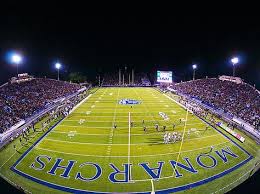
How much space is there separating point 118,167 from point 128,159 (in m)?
1.60

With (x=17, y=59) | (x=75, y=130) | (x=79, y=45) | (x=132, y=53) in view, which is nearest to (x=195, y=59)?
(x=132, y=53)

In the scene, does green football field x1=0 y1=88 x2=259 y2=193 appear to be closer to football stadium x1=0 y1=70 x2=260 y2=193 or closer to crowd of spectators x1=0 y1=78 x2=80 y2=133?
football stadium x1=0 y1=70 x2=260 y2=193

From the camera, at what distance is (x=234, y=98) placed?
43.1m

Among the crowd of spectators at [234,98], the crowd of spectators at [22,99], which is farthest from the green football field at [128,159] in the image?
the crowd of spectators at [234,98]

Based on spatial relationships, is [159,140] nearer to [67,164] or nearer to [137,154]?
[137,154]

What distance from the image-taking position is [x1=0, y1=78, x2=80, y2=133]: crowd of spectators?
31.8 m

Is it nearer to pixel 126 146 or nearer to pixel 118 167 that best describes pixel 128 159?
pixel 118 167

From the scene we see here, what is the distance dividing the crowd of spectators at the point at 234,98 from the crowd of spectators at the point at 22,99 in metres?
25.6

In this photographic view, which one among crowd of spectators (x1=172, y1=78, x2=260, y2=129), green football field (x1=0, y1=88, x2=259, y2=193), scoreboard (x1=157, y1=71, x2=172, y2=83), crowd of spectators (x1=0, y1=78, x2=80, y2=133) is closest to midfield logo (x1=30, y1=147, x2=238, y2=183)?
green football field (x1=0, y1=88, x2=259, y2=193)

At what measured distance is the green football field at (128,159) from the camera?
61.2ft

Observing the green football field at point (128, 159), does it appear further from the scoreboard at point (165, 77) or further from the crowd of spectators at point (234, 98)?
the scoreboard at point (165, 77)

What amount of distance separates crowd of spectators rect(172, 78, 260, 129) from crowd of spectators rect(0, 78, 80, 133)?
84.1ft

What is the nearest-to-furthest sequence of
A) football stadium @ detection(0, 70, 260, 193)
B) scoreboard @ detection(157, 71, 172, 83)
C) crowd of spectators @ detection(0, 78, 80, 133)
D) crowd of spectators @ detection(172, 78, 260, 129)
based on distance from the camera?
football stadium @ detection(0, 70, 260, 193) < crowd of spectators @ detection(0, 78, 80, 133) < crowd of spectators @ detection(172, 78, 260, 129) < scoreboard @ detection(157, 71, 172, 83)

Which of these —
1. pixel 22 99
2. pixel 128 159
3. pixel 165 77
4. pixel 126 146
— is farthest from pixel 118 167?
pixel 165 77
